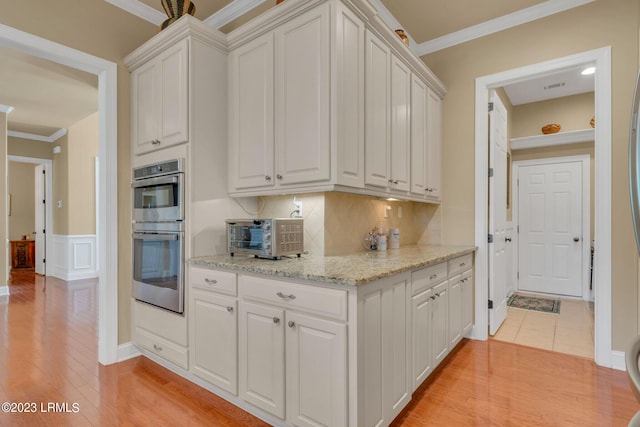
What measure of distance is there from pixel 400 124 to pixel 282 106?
1.06m

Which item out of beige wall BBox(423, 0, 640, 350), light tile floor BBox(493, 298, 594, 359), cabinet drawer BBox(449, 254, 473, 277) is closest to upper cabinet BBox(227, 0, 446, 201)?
cabinet drawer BBox(449, 254, 473, 277)

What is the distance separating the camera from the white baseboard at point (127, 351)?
271 centimetres

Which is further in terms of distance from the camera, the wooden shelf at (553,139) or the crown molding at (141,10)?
the wooden shelf at (553,139)

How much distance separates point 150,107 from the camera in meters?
2.65

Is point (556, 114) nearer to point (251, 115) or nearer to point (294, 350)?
point (251, 115)

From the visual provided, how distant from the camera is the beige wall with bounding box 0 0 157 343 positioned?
2.45 metres

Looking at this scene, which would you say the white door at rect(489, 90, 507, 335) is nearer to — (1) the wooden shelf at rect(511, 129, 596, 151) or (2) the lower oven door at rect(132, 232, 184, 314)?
(1) the wooden shelf at rect(511, 129, 596, 151)

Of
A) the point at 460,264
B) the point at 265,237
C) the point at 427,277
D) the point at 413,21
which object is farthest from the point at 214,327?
the point at 413,21

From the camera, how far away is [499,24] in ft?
10.4

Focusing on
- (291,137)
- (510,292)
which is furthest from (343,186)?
(510,292)

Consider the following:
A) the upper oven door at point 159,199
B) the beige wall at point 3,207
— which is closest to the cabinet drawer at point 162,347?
the upper oven door at point 159,199

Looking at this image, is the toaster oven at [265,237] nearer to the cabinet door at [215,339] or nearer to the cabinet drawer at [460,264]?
A: the cabinet door at [215,339]

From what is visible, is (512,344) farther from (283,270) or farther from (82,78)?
(82,78)

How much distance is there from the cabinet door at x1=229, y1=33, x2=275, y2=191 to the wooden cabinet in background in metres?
8.02
